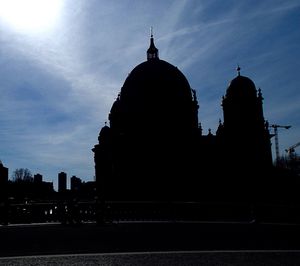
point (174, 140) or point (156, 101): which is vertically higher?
point (156, 101)

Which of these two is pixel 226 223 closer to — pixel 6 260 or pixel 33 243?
pixel 33 243

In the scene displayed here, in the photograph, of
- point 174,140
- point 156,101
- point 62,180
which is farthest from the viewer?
point 62,180

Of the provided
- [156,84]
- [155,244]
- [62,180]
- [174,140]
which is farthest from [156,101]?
[62,180]

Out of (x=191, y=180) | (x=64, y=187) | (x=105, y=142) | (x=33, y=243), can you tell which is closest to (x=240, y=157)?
(x=191, y=180)

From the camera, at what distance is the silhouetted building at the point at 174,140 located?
61.6 m

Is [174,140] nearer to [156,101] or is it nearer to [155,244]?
[156,101]

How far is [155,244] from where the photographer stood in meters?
15.2

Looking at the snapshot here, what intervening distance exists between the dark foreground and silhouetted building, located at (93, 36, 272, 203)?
40663mm

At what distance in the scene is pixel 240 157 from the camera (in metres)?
64.4

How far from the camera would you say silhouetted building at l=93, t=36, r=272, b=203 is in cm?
6156

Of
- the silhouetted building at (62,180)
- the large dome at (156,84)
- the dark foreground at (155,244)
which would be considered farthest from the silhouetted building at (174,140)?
the silhouetted building at (62,180)

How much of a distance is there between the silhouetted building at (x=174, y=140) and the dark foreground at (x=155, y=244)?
40.7 m

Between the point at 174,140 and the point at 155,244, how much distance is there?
5039cm

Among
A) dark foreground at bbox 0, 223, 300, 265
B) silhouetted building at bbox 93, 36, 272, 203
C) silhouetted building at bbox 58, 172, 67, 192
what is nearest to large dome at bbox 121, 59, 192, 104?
silhouetted building at bbox 93, 36, 272, 203
